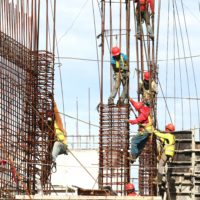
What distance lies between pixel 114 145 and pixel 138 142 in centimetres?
266

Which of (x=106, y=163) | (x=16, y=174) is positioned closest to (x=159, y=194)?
(x=106, y=163)

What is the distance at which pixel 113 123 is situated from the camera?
1448 inches

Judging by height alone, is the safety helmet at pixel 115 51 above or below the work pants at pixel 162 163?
above

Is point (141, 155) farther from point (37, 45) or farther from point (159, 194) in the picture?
point (37, 45)

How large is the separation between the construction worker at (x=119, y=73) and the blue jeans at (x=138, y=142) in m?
2.44

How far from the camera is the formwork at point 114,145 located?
36.5m

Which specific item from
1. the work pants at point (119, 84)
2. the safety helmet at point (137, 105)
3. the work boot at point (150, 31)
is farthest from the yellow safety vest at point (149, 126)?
the work boot at point (150, 31)

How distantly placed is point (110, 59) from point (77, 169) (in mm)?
15029

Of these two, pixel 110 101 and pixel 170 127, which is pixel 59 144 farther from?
pixel 170 127

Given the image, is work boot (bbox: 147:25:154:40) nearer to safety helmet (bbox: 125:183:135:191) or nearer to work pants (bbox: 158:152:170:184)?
work pants (bbox: 158:152:170:184)

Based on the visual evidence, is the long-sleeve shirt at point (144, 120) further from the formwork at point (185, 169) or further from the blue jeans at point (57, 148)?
the blue jeans at point (57, 148)

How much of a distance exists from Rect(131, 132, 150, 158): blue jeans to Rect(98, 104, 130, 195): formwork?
1768 millimetres

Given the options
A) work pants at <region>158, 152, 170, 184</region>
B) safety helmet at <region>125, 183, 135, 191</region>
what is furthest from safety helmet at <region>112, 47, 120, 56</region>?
safety helmet at <region>125, 183, 135, 191</region>

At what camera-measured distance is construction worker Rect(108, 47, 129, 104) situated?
3600 cm
